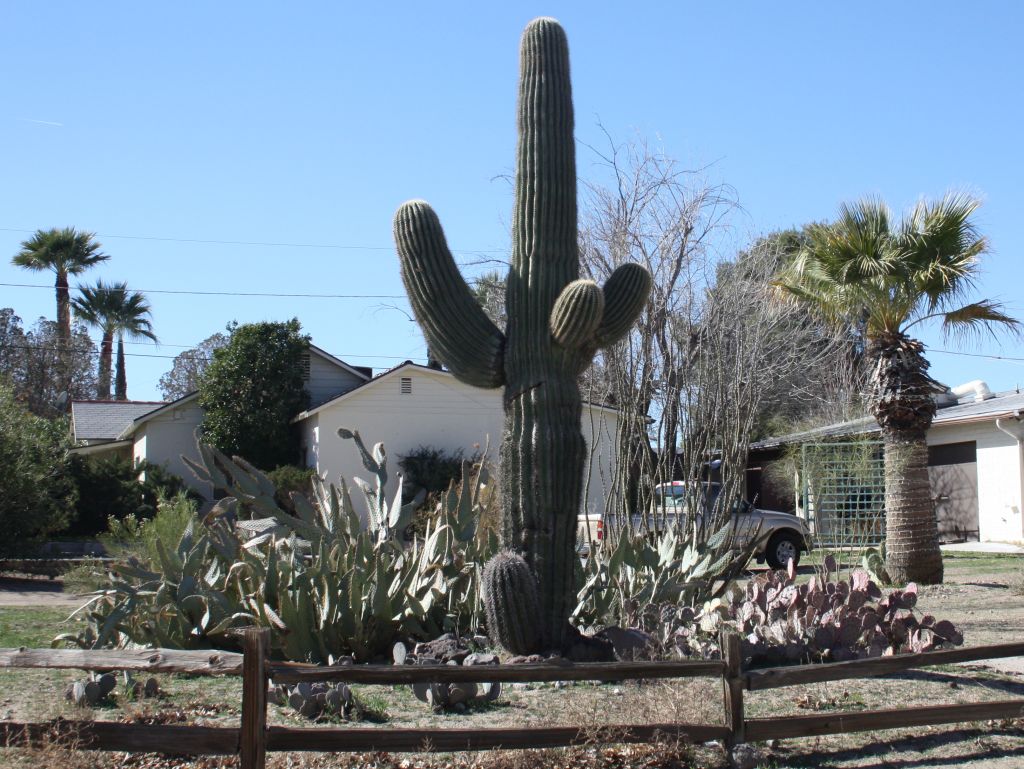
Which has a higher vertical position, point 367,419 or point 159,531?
point 367,419

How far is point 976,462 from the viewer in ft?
74.7

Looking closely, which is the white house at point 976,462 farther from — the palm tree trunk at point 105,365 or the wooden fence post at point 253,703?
the palm tree trunk at point 105,365

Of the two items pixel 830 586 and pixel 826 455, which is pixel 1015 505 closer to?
pixel 826 455

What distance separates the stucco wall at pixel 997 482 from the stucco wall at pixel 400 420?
11.2 m

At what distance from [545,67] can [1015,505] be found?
1690 cm

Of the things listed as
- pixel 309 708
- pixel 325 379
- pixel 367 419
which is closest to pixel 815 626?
pixel 309 708

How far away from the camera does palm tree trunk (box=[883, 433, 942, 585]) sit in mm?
13930

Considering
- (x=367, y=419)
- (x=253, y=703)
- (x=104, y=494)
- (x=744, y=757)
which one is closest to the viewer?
(x=253, y=703)

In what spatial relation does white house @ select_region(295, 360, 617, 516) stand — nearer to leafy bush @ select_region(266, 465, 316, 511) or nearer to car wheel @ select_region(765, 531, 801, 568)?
leafy bush @ select_region(266, 465, 316, 511)

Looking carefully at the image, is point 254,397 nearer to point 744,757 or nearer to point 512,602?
point 512,602

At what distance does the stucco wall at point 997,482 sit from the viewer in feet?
69.6

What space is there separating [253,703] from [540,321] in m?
3.80

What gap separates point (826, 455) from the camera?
19.8m

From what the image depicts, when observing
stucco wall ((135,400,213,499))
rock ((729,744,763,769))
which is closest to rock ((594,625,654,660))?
rock ((729,744,763,769))
